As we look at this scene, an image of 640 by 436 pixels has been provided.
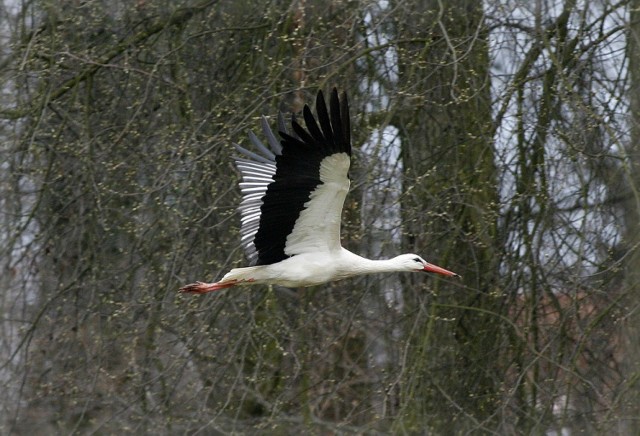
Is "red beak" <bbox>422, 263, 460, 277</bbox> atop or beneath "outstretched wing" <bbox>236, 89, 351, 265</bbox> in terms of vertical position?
beneath

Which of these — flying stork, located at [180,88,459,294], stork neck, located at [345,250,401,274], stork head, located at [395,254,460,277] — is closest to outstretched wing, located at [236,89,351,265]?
flying stork, located at [180,88,459,294]

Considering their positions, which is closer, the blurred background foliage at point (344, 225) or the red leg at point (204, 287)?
the red leg at point (204, 287)

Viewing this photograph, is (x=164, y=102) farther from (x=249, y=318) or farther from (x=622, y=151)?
(x=622, y=151)

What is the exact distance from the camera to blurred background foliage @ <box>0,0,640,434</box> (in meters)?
7.39

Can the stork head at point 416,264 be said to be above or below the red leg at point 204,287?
above

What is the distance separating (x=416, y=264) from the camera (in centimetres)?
708

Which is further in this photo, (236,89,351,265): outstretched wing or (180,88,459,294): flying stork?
(180,88,459,294): flying stork

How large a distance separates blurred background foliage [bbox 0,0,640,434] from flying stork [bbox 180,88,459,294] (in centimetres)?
25

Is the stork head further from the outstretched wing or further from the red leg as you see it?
the red leg

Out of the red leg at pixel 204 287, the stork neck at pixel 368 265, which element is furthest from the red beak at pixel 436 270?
the red leg at pixel 204 287

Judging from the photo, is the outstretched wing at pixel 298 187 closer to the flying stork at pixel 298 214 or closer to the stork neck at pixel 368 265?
the flying stork at pixel 298 214

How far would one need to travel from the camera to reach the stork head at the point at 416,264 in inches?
276

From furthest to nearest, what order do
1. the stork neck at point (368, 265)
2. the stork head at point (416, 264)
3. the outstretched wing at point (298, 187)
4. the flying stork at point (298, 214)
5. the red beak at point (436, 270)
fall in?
the red beak at point (436, 270) < the stork head at point (416, 264) < the stork neck at point (368, 265) < the flying stork at point (298, 214) < the outstretched wing at point (298, 187)

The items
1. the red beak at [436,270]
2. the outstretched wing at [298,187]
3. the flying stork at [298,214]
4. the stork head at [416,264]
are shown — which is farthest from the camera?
the red beak at [436,270]
